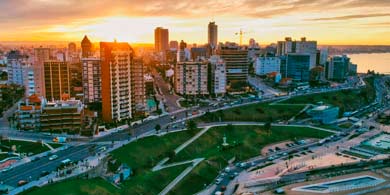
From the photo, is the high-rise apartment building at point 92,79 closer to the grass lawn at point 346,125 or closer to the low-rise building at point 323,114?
the low-rise building at point 323,114

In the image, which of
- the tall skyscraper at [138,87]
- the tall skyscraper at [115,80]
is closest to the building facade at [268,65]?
the tall skyscraper at [138,87]

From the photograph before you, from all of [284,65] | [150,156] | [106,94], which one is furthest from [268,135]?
[284,65]

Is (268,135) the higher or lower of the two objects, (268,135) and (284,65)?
the lower

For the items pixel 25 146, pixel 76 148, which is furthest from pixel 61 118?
pixel 76 148

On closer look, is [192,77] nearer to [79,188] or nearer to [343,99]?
[343,99]

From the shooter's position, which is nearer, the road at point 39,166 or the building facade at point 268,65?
the road at point 39,166

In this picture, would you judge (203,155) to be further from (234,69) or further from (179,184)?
(234,69)
